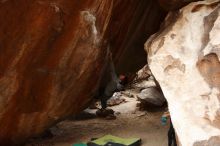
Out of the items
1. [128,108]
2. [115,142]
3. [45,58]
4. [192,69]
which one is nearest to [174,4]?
[192,69]

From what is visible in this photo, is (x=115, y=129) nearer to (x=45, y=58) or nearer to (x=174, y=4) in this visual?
(x=45, y=58)

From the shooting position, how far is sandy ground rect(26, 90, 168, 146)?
230 inches

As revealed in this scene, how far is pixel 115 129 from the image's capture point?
6.50m

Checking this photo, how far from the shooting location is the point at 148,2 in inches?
272

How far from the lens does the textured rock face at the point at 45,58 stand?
4945 mm

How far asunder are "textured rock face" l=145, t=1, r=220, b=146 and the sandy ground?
4.46 feet

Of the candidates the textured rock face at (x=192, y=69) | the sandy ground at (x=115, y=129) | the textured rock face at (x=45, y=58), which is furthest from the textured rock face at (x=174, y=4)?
the sandy ground at (x=115, y=129)

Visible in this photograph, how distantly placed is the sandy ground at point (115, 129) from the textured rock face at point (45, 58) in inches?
16.4

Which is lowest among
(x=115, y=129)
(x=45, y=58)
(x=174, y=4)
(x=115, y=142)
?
(x=115, y=142)

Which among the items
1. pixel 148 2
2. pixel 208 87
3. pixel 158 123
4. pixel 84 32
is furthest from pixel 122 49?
pixel 208 87

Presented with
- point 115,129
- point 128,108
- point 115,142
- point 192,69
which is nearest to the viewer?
point 192,69

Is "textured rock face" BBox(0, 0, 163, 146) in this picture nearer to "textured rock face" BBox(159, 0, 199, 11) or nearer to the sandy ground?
the sandy ground

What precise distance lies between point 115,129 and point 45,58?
195 cm

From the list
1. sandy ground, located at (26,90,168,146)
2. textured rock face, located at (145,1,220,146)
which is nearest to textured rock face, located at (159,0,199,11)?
textured rock face, located at (145,1,220,146)
